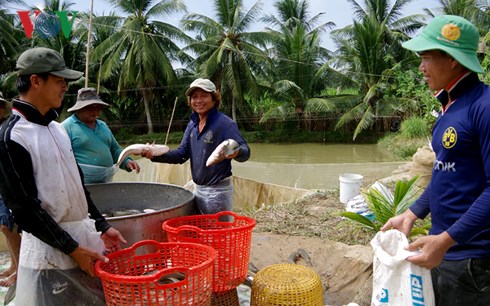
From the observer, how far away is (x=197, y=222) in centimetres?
260

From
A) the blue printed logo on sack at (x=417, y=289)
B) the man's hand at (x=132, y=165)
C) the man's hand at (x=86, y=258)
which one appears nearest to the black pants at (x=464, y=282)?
the blue printed logo on sack at (x=417, y=289)

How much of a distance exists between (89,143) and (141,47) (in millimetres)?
19737

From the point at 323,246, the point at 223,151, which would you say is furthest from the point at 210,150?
the point at 323,246

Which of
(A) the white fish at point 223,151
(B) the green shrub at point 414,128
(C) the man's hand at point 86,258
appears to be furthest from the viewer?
(B) the green shrub at point 414,128

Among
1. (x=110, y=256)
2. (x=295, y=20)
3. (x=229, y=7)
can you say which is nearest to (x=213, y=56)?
(x=229, y=7)

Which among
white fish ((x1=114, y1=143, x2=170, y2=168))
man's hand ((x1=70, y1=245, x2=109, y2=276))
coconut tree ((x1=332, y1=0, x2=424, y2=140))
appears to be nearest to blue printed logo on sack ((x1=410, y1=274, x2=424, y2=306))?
man's hand ((x1=70, y1=245, x2=109, y2=276))

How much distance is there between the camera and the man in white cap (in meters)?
3.37

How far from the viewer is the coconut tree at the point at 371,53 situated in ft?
66.5

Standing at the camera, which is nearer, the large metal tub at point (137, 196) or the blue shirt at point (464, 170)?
the blue shirt at point (464, 170)

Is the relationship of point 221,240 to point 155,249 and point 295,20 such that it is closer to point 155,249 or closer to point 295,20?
point 155,249

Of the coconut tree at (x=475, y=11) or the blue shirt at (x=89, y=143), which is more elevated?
the coconut tree at (x=475, y=11)

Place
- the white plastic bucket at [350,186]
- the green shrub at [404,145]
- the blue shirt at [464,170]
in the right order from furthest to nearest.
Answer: the green shrub at [404,145]
the white plastic bucket at [350,186]
the blue shirt at [464,170]

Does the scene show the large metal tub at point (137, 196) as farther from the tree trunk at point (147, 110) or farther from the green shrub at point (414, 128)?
the tree trunk at point (147, 110)

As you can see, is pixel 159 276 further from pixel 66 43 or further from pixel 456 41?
pixel 66 43
